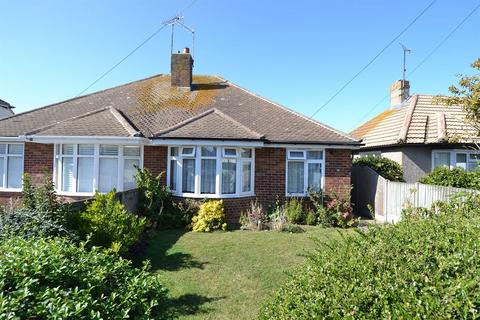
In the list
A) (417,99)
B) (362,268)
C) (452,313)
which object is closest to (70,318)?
(362,268)

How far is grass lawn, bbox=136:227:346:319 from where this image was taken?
5.19 m

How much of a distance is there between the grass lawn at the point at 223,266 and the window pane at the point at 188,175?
72.7 inches

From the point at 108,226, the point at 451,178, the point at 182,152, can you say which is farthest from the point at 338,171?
the point at 108,226

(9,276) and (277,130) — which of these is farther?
(277,130)

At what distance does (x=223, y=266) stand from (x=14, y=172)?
10.6m

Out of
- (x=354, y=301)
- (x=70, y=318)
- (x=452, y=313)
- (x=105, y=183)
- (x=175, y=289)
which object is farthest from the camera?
(x=105, y=183)

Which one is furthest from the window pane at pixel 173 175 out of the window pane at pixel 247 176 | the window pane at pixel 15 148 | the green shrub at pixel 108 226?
Result: the window pane at pixel 15 148

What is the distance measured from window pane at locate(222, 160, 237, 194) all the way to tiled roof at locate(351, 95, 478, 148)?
28.3 ft

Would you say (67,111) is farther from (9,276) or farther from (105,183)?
(9,276)

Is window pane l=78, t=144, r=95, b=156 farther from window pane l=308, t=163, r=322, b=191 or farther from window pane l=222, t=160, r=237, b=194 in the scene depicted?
window pane l=308, t=163, r=322, b=191

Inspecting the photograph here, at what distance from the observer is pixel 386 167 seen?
47.3 ft

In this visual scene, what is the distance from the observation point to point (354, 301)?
2.29 m

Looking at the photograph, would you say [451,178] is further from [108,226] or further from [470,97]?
[108,226]

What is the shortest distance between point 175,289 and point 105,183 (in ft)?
24.0
